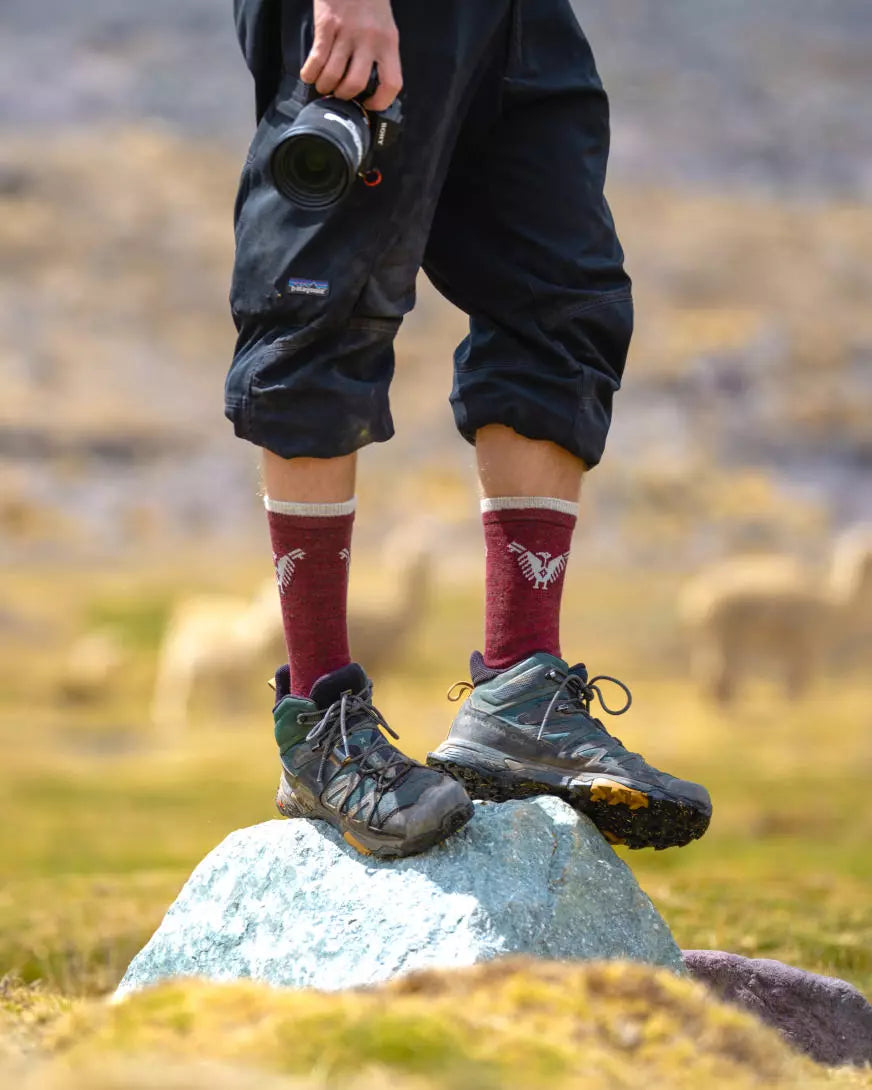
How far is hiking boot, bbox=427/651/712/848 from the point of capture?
206 centimetres

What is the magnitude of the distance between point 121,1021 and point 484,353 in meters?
1.22

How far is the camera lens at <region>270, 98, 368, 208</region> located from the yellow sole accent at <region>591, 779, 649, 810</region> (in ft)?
3.18

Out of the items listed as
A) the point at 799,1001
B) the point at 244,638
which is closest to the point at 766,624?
the point at 244,638

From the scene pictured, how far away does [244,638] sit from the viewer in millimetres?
13016

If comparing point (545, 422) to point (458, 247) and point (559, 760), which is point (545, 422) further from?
point (559, 760)

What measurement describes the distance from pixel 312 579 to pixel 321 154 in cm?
62

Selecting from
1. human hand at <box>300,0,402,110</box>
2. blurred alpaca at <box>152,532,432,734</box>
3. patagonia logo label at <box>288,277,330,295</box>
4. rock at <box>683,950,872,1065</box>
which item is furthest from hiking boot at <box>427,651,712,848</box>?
blurred alpaca at <box>152,532,432,734</box>

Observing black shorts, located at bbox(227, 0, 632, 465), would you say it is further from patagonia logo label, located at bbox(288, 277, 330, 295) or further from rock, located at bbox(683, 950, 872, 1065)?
rock, located at bbox(683, 950, 872, 1065)

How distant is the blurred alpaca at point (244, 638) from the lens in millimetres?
11680

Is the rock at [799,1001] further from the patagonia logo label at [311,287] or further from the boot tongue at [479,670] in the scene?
the patagonia logo label at [311,287]

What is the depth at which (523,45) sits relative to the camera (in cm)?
211

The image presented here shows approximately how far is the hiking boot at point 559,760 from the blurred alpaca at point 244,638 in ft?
29.4

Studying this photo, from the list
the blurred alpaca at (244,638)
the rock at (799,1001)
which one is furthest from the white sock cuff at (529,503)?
the blurred alpaca at (244,638)

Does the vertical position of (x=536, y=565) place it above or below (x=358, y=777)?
above
